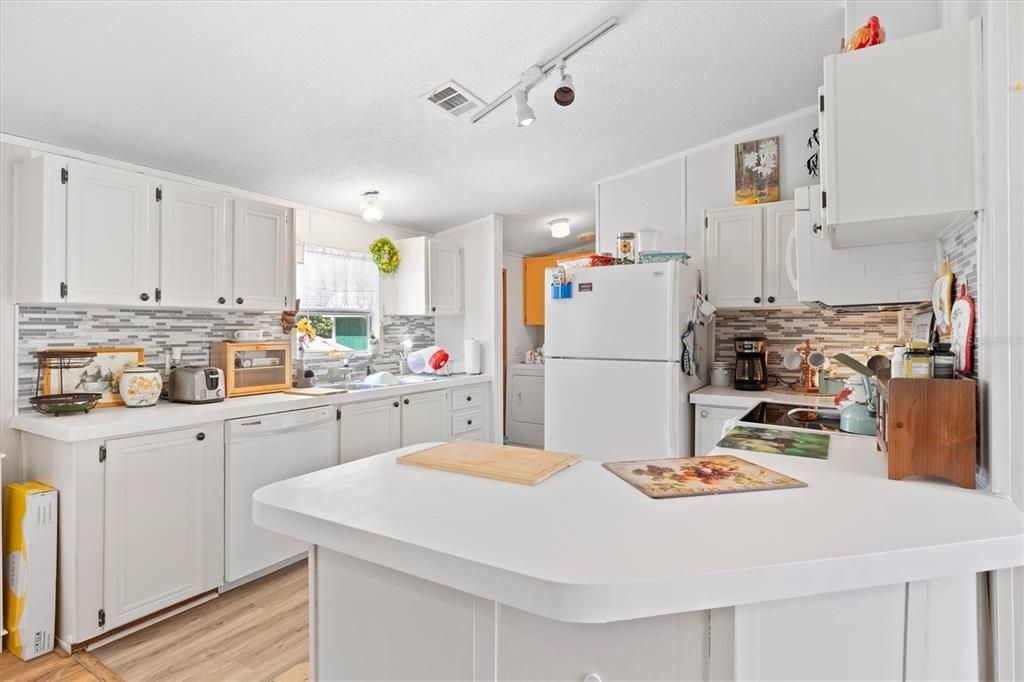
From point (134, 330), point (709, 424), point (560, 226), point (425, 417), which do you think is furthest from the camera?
point (560, 226)

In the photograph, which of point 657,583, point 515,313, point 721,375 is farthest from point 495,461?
point 515,313

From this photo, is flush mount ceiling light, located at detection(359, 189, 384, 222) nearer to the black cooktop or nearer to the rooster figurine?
the black cooktop

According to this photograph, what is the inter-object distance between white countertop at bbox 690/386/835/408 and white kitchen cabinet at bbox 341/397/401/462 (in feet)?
6.19

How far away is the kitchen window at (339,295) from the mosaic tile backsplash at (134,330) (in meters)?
0.23

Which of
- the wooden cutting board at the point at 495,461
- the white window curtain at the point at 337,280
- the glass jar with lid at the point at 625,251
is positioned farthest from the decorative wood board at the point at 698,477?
the white window curtain at the point at 337,280

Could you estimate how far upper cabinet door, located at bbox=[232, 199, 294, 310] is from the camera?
2.85 meters

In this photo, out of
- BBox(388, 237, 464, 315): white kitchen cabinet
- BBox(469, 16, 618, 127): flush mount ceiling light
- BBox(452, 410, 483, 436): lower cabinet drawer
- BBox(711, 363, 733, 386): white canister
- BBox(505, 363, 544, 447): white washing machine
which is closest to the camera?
BBox(469, 16, 618, 127): flush mount ceiling light

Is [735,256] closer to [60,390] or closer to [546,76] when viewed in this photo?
[546,76]

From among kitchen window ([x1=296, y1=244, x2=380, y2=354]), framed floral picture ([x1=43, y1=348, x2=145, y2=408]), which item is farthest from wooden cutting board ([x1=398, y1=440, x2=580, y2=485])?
kitchen window ([x1=296, y1=244, x2=380, y2=354])

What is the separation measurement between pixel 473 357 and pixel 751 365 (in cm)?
217

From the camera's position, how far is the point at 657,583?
702mm

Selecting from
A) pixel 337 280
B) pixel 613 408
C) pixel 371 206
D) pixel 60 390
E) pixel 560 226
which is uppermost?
pixel 560 226

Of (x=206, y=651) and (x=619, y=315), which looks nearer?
(x=206, y=651)

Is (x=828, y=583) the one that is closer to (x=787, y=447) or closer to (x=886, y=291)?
(x=787, y=447)
